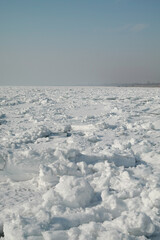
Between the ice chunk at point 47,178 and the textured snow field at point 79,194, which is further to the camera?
the ice chunk at point 47,178

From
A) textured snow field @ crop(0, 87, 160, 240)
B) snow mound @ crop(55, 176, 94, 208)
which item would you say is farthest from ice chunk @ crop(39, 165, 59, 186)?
snow mound @ crop(55, 176, 94, 208)

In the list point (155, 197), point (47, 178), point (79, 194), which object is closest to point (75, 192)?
point (79, 194)

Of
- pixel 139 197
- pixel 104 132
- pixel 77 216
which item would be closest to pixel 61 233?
pixel 77 216

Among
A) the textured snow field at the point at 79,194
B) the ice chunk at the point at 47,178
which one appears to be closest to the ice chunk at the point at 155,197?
the textured snow field at the point at 79,194

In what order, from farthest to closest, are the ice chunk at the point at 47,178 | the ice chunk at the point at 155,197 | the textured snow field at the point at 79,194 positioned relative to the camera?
the ice chunk at the point at 47,178
the ice chunk at the point at 155,197
the textured snow field at the point at 79,194

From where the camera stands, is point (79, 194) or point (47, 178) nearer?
point (79, 194)

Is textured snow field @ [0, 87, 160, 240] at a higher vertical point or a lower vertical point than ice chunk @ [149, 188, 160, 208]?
lower

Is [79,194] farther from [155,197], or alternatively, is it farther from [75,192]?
[155,197]

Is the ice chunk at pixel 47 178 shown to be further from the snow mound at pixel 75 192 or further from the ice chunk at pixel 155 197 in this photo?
the ice chunk at pixel 155 197

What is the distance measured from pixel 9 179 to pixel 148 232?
1400 millimetres

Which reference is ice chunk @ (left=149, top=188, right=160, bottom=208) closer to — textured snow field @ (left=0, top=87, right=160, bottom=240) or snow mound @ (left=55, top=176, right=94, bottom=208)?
textured snow field @ (left=0, top=87, right=160, bottom=240)

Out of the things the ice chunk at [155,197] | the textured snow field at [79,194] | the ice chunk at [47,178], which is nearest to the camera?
the textured snow field at [79,194]

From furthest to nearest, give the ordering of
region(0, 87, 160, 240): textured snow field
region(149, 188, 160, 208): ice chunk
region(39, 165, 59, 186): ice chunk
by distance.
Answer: region(39, 165, 59, 186): ice chunk, region(149, 188, 160, 208): ice chunk, region(0, 87, 160, 240): textured snow field

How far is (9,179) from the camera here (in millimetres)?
2172
